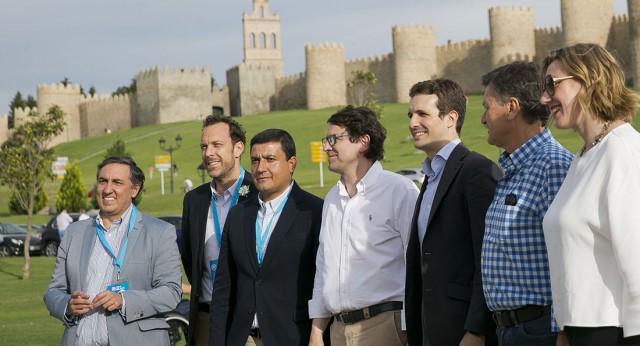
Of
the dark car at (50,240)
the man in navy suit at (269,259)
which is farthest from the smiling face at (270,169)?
the dark car at (50,240)

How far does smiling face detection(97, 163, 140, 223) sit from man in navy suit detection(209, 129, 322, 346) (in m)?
0.59

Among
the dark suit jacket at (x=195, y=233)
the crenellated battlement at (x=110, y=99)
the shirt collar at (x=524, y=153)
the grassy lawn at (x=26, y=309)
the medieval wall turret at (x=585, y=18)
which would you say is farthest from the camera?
the crenellated battlement at (x=110, y=99)

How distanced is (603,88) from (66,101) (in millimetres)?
87520

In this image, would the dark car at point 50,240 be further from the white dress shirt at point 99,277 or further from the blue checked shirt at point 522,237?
the blue checked shirt at point 522,237

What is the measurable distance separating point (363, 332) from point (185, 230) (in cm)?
165

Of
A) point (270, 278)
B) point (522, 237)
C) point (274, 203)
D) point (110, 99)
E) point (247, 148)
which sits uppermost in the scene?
point (110, 99)

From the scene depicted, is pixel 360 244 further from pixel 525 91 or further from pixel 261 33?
pixel 261 33

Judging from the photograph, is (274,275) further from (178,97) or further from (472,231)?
(178,97)

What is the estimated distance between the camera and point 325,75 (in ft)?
248

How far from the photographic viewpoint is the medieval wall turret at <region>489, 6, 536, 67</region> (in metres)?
65.9

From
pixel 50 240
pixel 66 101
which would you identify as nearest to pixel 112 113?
pixel 66 101

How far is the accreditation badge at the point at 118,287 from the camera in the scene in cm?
520

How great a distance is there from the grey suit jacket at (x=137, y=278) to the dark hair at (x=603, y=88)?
2582mm

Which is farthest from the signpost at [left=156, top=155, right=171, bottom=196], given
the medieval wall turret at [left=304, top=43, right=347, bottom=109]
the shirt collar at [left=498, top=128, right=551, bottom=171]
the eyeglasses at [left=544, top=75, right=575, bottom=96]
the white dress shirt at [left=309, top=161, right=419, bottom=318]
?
the eyeglasses at [left=544, top=75, right=575, bottom=96]
